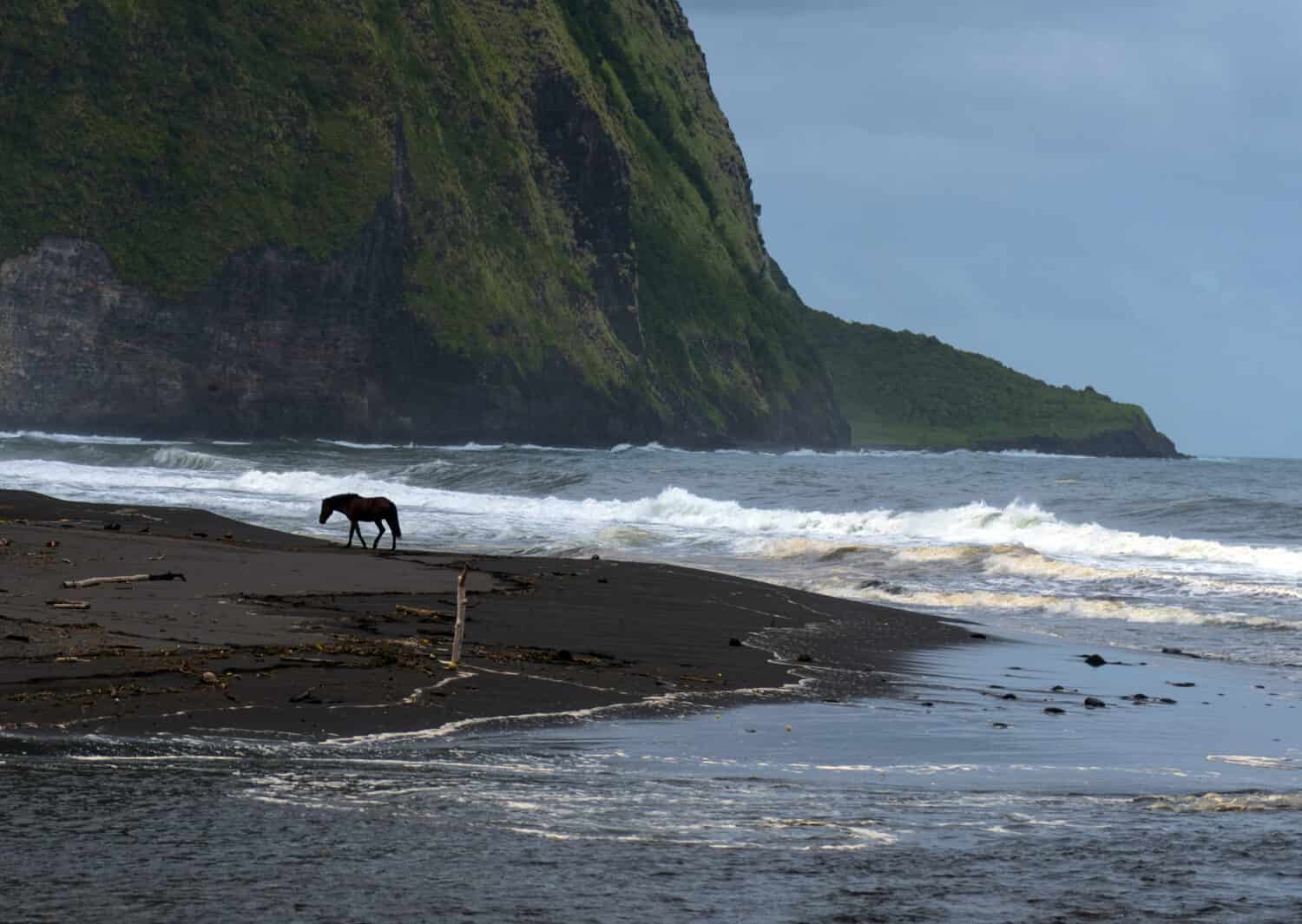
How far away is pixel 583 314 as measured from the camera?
131250mm

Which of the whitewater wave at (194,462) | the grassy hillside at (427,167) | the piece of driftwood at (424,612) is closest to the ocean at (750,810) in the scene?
the piece of driftwood at (424,612)

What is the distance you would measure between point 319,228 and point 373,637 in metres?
98.6

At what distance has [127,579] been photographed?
53.3 ft

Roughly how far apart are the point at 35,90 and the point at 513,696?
103m

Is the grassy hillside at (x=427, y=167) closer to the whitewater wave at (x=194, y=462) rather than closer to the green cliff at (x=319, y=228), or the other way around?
the green cliff at (x=319, y=228)

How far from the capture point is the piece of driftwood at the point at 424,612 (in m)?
15.9

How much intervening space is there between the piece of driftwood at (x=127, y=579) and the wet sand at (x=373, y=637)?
0.12m

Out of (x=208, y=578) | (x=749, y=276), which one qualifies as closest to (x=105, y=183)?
(x=749, y=276)

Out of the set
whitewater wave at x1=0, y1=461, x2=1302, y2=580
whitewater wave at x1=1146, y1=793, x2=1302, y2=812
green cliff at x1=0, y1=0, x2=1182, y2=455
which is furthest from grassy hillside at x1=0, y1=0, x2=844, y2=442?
whitewater wave at x1=1146, y1=793, x2=1302, y2=812

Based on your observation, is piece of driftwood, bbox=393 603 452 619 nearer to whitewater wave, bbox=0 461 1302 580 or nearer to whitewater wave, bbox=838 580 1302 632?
whitewater wave, bbox=838 580 1302 632

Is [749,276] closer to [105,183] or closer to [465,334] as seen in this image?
[465,334]

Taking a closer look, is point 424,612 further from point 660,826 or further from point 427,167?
point 427,167

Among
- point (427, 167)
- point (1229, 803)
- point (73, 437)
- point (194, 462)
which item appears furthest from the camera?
point (427, 167)

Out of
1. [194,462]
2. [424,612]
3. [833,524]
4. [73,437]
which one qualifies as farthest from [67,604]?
[73,437]
